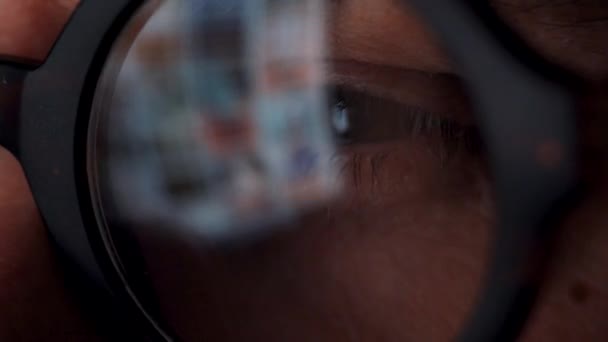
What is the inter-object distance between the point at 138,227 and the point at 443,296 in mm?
276

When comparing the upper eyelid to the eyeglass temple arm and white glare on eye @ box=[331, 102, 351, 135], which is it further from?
the eyeglass temple arm

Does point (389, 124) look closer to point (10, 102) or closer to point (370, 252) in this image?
point (370, 252)

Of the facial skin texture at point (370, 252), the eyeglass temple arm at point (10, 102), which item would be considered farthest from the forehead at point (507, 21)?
the eyeglass temple arm at point (10, 102)

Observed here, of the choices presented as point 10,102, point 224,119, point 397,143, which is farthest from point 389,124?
point 10,102

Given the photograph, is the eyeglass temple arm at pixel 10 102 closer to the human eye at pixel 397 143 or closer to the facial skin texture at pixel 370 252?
the facial skin texture at pixel 370 252

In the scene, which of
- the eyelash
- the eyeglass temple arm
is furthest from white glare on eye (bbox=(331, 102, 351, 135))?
the eyeglass temple arm

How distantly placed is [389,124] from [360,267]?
0.10 meters

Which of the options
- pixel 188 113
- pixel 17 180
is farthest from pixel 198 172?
pixel 17 180

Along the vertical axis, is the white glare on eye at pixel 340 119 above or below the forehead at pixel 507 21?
below

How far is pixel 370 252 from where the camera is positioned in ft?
1.69

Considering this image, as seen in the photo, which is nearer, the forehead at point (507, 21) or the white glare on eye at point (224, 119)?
the forehead at point (507, 21)

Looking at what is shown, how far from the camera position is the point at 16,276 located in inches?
23.8

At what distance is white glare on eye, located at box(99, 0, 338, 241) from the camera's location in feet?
1.75

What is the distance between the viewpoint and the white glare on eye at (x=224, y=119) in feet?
1.75
